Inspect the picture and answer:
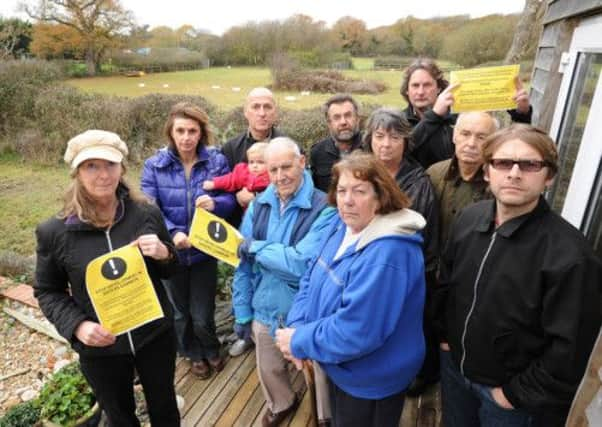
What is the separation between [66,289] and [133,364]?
55 centimetres

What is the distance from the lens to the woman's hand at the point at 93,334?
1805 mm

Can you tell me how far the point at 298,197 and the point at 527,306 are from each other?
50.4 inches

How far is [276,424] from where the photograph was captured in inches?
102

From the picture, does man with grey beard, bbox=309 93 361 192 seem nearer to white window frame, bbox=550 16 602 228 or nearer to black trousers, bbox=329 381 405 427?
white window frame, bbox=550 16 602 228

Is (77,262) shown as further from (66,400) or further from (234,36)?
(234,36)

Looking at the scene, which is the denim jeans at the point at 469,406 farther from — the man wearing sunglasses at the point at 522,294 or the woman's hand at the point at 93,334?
the woman's hand at the point at 93,334

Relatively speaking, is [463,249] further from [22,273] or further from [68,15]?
[68,15]

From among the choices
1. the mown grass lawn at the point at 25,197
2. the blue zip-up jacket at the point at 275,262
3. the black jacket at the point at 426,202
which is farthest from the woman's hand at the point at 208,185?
the mown grass lawn at the point at 25,197

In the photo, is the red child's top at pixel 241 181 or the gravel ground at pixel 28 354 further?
the gravel ground at pixel 28 354

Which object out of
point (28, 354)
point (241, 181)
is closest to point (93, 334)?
point (241, 181)

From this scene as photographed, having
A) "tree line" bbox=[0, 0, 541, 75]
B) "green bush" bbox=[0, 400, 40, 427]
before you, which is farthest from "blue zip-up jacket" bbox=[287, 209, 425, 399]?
"tree line" bbox=[0, 0, 541, 75]

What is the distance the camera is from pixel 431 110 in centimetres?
247

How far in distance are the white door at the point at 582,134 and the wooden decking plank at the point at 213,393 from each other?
8.85 feet

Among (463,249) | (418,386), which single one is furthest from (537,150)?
(418,386)
